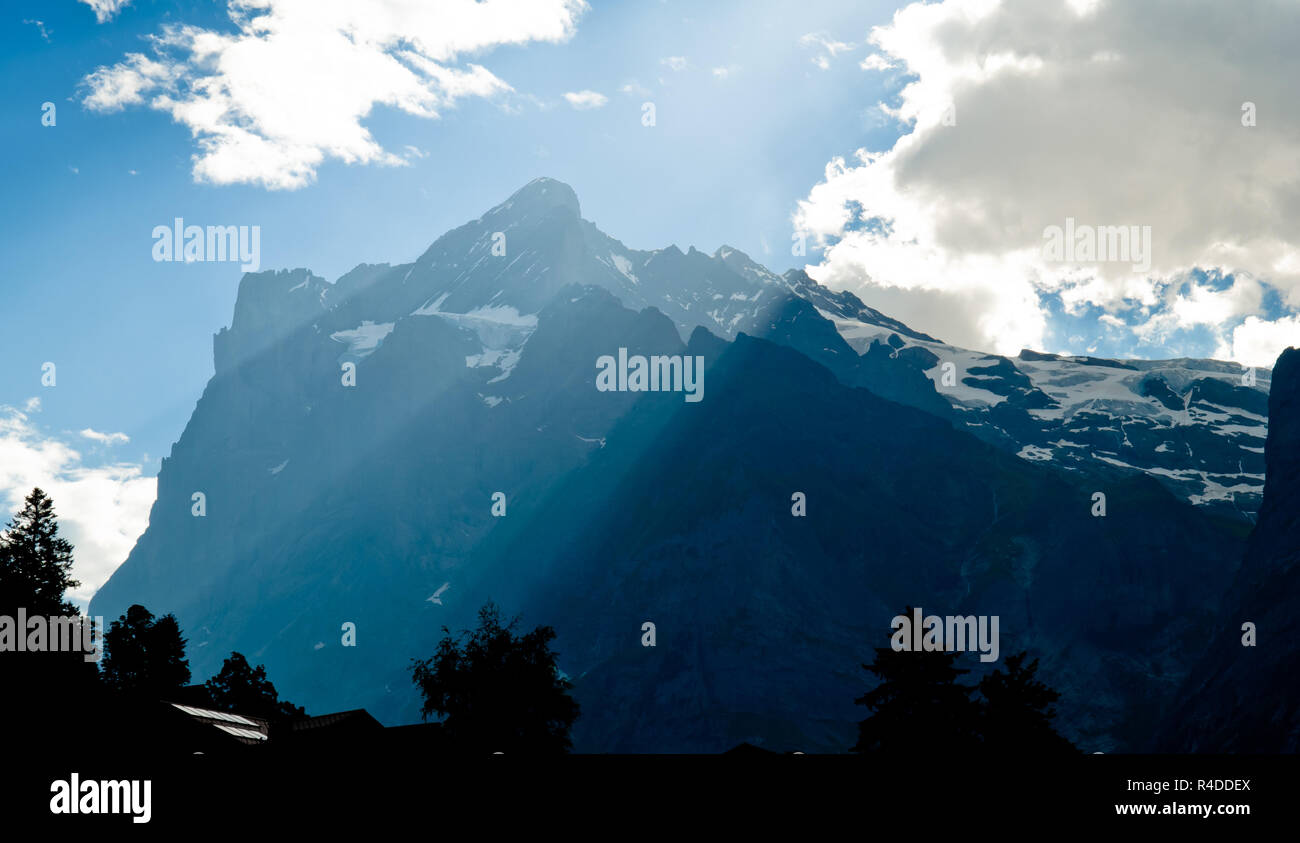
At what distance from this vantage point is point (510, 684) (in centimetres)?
6781

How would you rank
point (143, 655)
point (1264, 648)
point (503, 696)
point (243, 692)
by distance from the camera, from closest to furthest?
1. point (503, 696)
2. point (143, 655)
3. point (243, 692)
4. point (1264, 648)

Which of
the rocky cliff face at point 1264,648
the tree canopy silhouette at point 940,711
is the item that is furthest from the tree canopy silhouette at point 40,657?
the rocky cliff face at point 1264,648

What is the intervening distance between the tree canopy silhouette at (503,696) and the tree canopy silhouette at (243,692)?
19434 millimetres

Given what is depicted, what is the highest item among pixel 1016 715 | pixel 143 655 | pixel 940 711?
pixel 143 655

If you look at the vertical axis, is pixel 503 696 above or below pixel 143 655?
below

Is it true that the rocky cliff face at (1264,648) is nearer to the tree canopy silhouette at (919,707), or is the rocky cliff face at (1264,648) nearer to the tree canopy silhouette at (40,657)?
the tree canopy silhouette at (919,707)

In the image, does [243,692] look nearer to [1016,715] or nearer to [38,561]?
[38,561]

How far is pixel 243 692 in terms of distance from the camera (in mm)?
86250

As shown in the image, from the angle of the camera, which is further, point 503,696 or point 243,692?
point 243,692

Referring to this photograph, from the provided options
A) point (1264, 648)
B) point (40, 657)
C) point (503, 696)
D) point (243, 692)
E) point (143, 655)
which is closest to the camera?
point (40, 657)

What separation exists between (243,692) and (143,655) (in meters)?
8.63

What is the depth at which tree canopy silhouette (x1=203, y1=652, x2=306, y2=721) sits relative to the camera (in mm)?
83875

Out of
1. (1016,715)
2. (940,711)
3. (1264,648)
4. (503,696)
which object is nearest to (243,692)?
(503,696)
